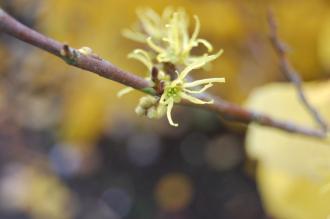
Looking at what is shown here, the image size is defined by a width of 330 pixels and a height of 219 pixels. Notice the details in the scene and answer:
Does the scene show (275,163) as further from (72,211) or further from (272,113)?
(72,211)

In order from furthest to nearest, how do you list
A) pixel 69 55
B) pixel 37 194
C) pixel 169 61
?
1. pixel 37 194
2. pixel 169 61
3. pixel 69 55

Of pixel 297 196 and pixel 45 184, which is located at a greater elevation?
pixel 45 184

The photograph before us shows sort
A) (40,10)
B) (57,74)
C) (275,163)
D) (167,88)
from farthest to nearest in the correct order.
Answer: (57,74) < (40,10) < (275,163) < (167,88)

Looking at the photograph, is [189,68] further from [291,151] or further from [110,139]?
[110,139]

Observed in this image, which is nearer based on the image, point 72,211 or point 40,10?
point 40,10

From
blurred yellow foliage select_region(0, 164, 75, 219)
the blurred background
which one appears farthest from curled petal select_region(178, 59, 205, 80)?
blurred yellow foliage select_region(0, 164, 75, 219)

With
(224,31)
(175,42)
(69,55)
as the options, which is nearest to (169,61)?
(175,42)

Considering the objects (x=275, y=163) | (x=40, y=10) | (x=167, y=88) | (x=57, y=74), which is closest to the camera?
(x=167, y=88)

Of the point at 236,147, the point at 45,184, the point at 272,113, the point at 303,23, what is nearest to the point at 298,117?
the point at 272,113
